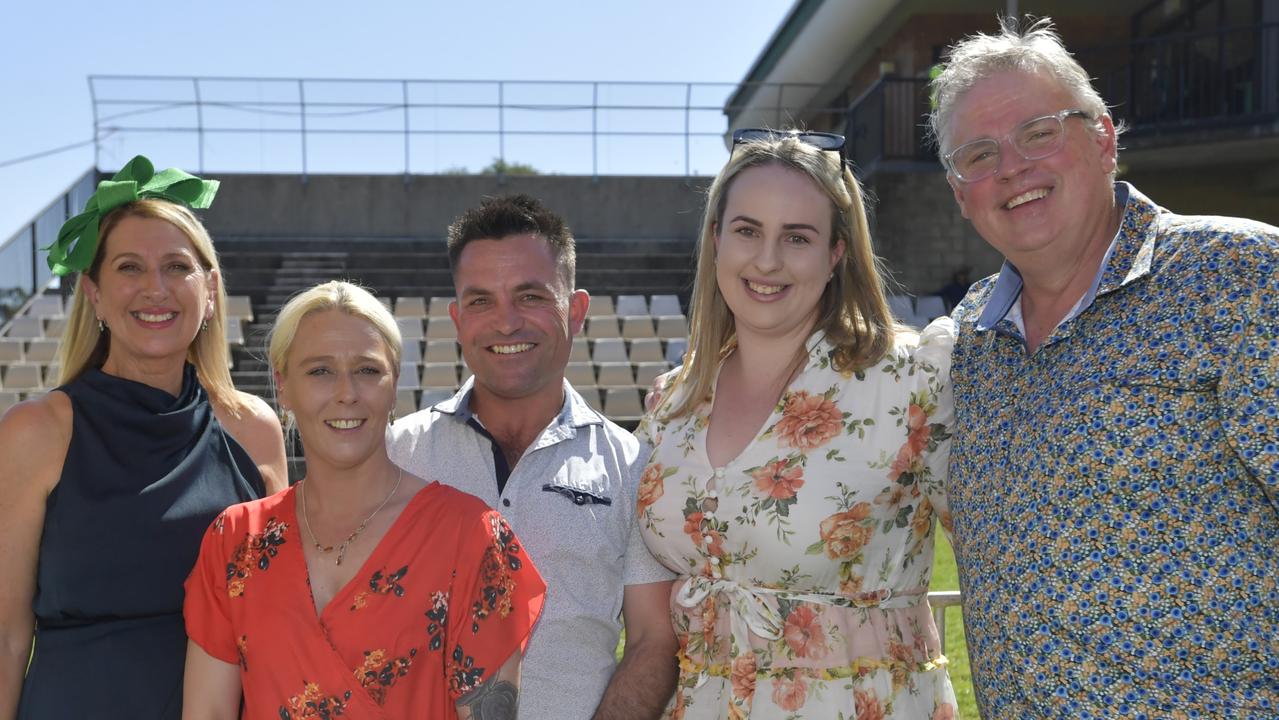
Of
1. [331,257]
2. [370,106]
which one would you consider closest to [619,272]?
[331,257]

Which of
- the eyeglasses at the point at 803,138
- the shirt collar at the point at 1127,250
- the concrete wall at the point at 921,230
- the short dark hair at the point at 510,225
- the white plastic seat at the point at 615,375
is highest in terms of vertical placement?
the concrete wall at the point at 921,230

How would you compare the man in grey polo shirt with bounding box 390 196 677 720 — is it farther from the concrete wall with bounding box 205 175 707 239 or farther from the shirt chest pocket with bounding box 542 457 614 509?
the concrete wall with bounding box 205 175 707 239

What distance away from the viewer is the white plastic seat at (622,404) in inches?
467

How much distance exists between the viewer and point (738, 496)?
258 cm

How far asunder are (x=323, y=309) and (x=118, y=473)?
30.6 inches

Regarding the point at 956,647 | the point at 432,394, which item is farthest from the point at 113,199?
the point at 432,394

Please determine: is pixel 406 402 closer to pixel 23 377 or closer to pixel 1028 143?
pixel 23 377

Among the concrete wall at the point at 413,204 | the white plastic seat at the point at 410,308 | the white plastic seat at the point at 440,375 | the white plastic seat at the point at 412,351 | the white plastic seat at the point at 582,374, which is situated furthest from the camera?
the concrete wall at the point at 413,204

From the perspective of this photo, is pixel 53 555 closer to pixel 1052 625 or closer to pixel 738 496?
pixel 738 496

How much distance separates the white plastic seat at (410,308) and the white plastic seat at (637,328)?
2.65m

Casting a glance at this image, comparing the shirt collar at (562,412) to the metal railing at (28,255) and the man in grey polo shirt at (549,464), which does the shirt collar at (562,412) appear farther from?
the metal railing at (28,255)

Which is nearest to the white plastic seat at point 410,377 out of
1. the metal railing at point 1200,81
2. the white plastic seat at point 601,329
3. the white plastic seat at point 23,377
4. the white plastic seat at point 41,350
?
the white plastic seat at point 601,329

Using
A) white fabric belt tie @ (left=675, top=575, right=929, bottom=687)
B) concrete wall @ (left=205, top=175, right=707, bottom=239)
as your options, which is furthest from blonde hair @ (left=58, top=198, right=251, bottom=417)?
concrete wall @ (left=205, top=175, right=707, bottom=239)

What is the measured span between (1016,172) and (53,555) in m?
2.46
